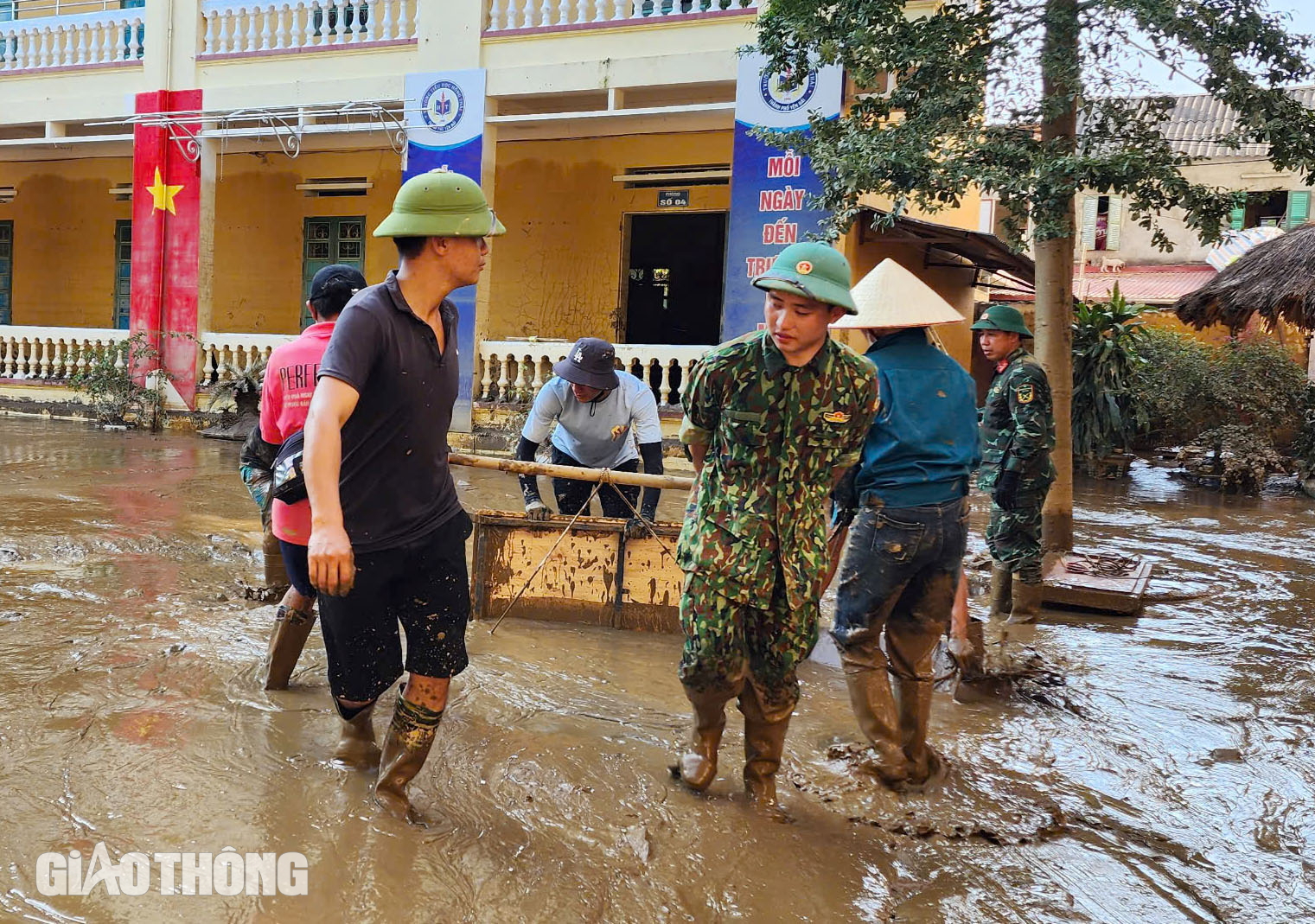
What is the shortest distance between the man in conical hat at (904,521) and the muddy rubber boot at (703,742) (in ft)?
1.72

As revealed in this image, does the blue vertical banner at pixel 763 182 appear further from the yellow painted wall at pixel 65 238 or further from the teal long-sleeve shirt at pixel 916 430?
the yellow painted wall at pixel 65 238

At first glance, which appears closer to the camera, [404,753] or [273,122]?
[404,753]

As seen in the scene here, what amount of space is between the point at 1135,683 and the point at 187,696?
157 inches

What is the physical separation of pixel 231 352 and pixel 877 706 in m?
12.8

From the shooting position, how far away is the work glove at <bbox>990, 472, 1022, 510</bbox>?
578 cm

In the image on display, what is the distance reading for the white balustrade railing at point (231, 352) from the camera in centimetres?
1415

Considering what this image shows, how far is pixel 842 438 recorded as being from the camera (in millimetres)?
3131

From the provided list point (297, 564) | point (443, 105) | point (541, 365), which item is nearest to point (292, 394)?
point (297, 564)

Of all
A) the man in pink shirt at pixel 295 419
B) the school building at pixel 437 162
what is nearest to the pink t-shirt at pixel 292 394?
the man in pink shirt at pixel 295 419

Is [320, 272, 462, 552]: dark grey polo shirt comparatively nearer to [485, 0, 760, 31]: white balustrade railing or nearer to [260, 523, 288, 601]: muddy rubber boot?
[260, 523, 288, 601]: muddy rubber boot

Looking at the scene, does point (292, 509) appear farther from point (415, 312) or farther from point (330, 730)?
point (415, 312)

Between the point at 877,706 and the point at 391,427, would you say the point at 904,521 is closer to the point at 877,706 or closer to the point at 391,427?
the point at 877,706

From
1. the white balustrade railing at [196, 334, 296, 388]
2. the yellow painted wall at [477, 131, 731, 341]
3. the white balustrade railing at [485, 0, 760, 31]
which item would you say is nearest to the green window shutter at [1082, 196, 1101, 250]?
the yellow painted wall at [477, 131, 731, 341]

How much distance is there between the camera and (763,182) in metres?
11.4
